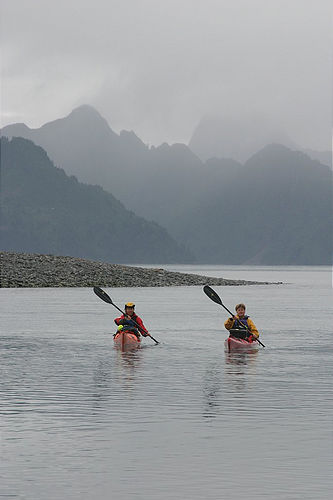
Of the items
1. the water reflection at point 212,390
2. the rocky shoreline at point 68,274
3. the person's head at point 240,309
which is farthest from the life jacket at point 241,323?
the rocky shoreline at point 68,274

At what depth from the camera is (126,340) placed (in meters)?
38.6

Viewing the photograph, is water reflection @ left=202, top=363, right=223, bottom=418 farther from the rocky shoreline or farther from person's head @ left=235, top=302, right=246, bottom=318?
the rocky shoreline

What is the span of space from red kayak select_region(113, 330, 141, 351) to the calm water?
378 millimetres

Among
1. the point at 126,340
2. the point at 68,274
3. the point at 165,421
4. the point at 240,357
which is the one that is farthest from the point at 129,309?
the point at 68,274

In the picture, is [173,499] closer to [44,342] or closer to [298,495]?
[298,495]

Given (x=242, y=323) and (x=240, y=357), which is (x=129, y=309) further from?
(x=240, y=357)

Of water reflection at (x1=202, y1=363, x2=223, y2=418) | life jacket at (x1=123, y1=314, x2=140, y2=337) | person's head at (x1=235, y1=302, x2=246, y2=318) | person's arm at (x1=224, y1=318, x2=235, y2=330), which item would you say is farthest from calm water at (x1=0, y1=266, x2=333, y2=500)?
person's head at (x1=235, y1=302, x2=246, y2=318)

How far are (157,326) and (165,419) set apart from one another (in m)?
33.6

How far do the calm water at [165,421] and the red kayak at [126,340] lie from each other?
0.38 meters

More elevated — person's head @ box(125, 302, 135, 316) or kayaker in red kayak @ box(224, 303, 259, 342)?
person's head @ box(125, 302, 135, 316)

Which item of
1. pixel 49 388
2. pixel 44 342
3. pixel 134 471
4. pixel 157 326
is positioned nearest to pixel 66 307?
pixel 157 326

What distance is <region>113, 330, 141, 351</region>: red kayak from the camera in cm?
3850

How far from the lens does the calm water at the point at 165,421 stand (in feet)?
46.4

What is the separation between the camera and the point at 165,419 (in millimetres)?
19875
